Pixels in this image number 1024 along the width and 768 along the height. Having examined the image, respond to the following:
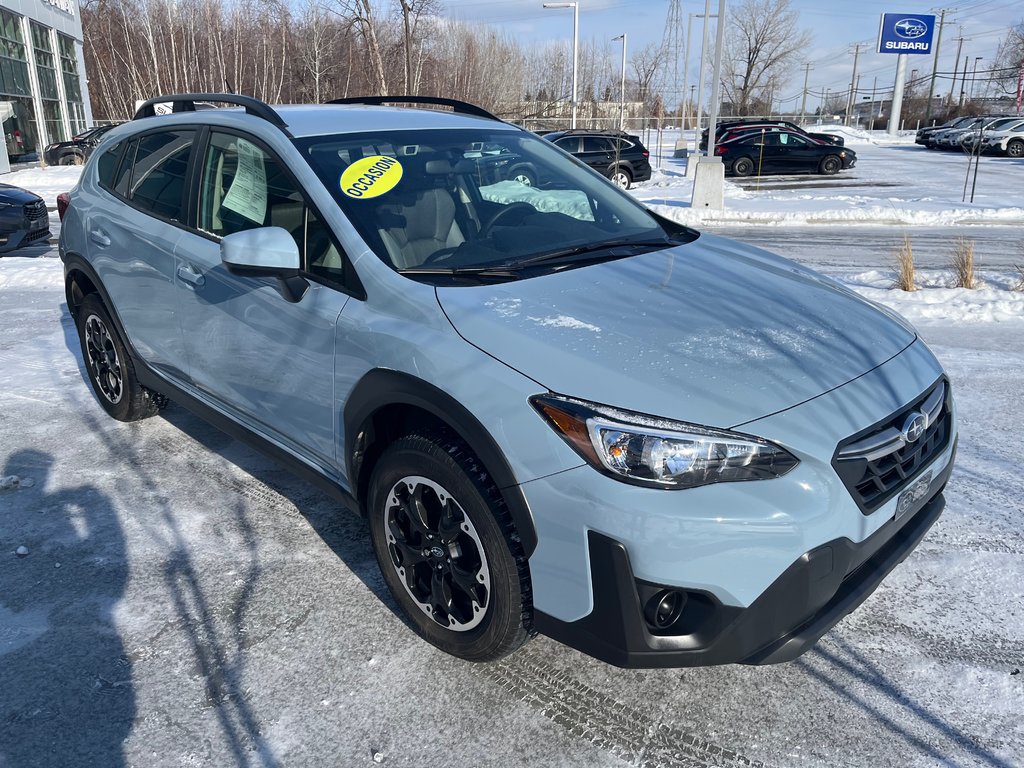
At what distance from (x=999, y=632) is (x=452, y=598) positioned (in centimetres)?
197

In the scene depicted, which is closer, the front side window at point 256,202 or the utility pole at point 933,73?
the front side window at point 256,202

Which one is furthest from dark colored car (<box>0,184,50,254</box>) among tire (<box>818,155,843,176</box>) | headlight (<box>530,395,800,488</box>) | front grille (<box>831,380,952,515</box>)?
tire (<box>818,155,843,176</box>)

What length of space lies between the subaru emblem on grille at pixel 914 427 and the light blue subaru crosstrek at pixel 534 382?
0.03ft

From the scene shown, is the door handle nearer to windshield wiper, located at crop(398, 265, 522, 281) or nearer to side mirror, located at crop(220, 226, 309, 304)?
side mirror, located at crop(220, 226, 309, 304)

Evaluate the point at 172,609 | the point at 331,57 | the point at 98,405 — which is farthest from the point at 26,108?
the point at 172,609

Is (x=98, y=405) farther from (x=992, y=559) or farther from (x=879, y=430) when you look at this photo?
(x=992, y=559)

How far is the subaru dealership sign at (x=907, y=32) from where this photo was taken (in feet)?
148

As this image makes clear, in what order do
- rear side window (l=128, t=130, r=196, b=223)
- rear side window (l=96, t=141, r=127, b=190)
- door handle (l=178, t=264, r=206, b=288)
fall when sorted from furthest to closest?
rear side window (l=96, t=141, r=127, b=190)
rear side window (l=128, t=130, r=196, b=223)
door handle (l=178, t=264, r=206, b=288)

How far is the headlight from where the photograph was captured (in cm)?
210

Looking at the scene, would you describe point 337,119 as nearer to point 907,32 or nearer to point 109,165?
point 109,165

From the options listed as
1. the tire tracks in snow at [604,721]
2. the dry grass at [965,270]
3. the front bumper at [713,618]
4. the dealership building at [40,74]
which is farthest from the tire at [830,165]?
the dealership building at [40,74]

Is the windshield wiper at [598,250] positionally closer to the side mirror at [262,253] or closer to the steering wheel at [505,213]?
the steering wheel at [505,213]

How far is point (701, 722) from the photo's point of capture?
2.42m

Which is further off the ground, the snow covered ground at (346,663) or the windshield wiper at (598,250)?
the windshield wiper at (598,250)
